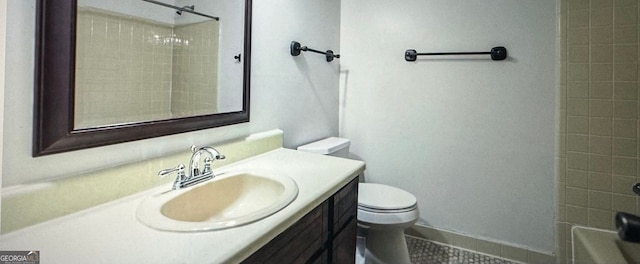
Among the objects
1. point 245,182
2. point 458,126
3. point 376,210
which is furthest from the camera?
point 458,126

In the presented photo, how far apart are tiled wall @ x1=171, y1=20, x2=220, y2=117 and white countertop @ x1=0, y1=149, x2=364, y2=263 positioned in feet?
1.32

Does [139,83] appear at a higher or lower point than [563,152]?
higher

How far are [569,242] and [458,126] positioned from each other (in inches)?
33.6

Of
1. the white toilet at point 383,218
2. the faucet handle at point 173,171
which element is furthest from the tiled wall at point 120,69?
the white toilet at point 383,218

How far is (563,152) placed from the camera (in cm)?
147

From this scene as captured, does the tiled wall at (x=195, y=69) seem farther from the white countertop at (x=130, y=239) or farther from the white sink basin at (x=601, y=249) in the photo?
the white sink basin at (x=601, y=249)

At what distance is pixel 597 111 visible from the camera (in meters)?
1.38

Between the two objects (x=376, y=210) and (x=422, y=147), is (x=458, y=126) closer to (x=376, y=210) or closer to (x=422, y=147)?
(x=422, y=147)

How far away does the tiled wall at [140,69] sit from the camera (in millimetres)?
855

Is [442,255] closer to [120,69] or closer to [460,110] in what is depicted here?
[460,110]

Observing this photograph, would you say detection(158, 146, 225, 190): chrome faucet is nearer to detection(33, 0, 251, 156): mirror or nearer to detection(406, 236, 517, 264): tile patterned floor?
detection(33, 0, 251, 156): mirror

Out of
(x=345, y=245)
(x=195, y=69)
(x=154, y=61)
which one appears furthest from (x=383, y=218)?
(x=154, y=61)

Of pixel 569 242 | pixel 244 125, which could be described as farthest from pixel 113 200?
pixel 569 242

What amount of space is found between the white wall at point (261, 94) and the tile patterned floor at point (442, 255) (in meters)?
1.03
